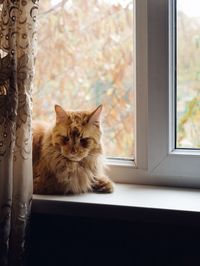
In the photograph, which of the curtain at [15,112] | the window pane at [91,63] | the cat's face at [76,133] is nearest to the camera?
Answer: the curtain at [15,112]

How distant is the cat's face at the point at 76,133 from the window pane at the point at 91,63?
14cm

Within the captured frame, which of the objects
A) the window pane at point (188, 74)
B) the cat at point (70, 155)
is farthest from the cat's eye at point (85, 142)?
the window pane at point (188, 74)

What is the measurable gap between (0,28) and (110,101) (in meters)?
0.44

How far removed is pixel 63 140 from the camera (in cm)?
124

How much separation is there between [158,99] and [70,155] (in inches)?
12.6

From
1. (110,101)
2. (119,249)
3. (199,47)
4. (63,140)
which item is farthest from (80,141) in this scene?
(199,47)

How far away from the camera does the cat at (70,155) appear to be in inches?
48.5

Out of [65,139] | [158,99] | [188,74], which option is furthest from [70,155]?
[188,74]

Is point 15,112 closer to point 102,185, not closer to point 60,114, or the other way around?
point 60,114

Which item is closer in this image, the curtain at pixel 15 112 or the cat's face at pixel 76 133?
the curtain at pixel 15 112

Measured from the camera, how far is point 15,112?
1101mm

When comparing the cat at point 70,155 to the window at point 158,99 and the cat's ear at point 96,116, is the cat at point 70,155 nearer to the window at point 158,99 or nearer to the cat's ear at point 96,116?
the cat's ear at point 96,116

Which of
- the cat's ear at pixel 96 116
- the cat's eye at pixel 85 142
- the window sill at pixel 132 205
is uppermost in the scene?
the cat's ear at pixel 96 116

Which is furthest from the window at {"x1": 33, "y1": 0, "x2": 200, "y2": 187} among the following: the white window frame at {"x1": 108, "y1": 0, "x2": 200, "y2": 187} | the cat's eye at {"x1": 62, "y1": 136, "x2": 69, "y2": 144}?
the cat's eye at {"x1": 62, "y1": 136, "x2": 69, "y2": 144}
